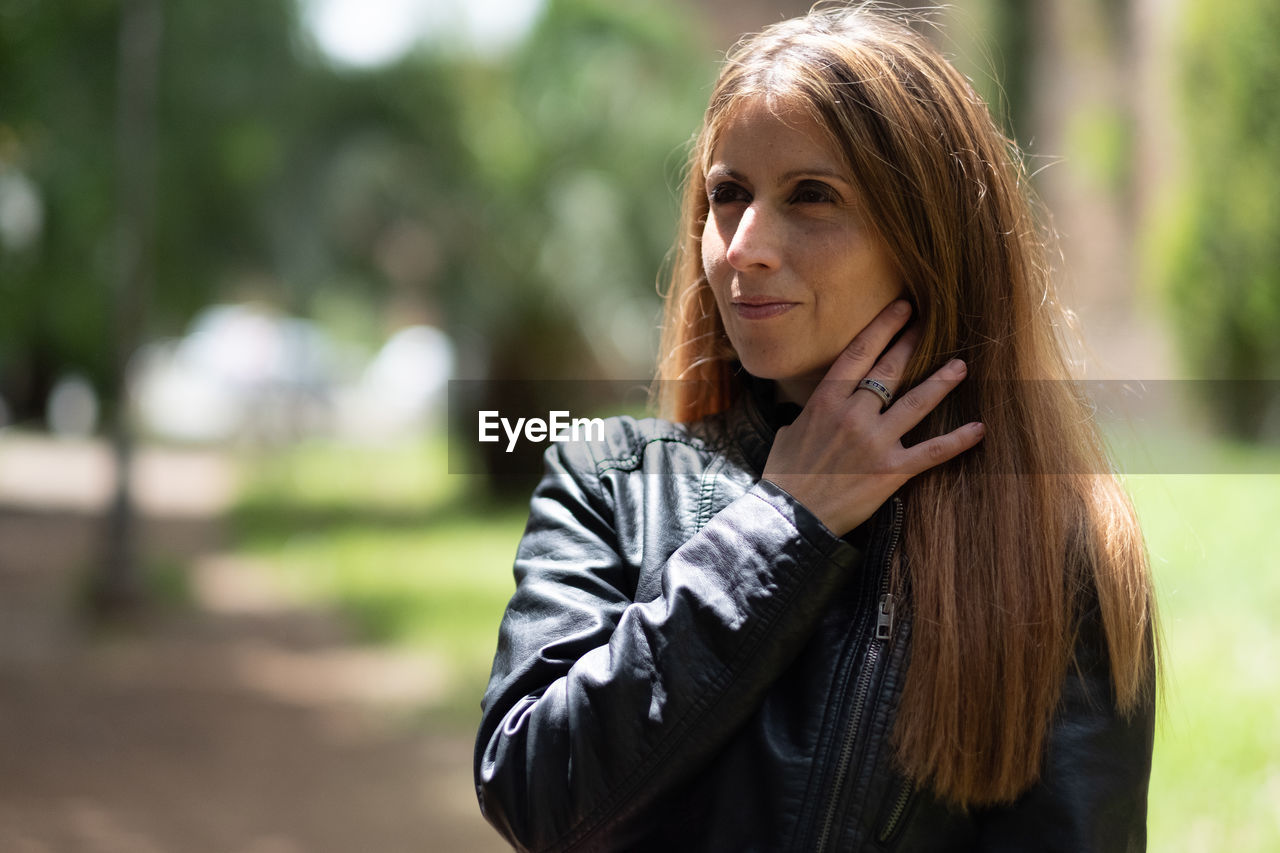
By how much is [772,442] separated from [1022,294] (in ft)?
1.30

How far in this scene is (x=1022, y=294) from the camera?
173 cm

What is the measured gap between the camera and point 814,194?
64.6 inches

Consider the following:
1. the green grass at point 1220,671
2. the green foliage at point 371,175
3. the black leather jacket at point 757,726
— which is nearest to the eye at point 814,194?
the black leather jacket at point 757,726

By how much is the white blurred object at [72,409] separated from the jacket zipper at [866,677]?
21.9 m

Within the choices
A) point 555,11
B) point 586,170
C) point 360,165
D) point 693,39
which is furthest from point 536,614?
point 693,39

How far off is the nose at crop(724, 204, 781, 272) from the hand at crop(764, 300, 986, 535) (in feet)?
0.53

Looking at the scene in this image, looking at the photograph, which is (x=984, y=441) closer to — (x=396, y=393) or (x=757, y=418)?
(x=757, y=418)

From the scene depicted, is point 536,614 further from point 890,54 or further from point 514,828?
point 890,54

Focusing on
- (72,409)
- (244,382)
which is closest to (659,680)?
(72,409)

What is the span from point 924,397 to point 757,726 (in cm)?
46

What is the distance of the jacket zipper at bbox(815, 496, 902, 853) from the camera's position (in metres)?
1.46

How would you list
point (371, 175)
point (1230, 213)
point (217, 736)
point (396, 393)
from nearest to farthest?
point (217, 736)
point (1230, 213)
point (371, 175)
point (396, 393)

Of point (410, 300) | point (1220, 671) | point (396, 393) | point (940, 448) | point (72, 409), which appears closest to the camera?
point (940, 448)

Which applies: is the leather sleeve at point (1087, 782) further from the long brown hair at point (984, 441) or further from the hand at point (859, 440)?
the hand at point (859, 440)
